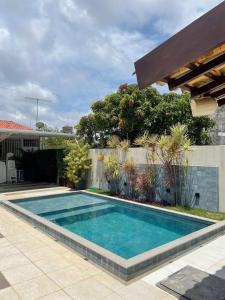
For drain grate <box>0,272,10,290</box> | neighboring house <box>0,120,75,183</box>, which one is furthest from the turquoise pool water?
neighboring house <box>0,120,75,183</box>

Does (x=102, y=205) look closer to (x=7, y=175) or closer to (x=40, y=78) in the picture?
(x=7, y=175)

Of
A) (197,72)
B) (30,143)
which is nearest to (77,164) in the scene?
(30,143)

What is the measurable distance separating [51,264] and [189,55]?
5411 millimetres

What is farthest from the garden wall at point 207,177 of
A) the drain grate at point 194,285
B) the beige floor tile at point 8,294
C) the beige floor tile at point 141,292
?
the beige floor tile at point 8,294

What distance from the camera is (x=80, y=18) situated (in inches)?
447

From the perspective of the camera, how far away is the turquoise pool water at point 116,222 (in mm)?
8672

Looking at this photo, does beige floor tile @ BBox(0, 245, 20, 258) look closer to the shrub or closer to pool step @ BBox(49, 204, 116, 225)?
pool step @ BBox(49, 204, 116, 225)

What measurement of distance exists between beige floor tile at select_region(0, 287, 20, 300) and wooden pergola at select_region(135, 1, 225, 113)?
425 cm

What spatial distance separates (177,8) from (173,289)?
6.83 m

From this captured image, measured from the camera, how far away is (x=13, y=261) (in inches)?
254

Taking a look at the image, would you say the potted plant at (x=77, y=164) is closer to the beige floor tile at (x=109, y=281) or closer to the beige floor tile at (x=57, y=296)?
the beige floor tile at (x=109, y=281)

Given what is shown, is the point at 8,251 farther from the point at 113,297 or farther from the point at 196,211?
the point at 196,211

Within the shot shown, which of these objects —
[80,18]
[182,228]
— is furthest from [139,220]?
[80,18]

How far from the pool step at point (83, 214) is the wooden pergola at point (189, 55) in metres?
8.87
